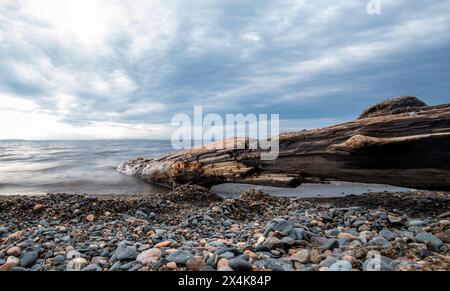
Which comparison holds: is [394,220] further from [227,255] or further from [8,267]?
[8,267]

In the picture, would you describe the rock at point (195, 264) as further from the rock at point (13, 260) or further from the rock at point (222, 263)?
the rock at point (13, 260)

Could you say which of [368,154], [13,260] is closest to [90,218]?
[13,260]

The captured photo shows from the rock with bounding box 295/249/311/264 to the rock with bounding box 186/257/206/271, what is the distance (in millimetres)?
978

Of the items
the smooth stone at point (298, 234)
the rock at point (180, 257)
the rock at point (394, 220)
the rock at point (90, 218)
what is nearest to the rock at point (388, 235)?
the rock at point (394, 220)

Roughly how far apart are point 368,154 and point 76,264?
5.88 m

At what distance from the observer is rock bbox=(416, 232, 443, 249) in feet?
9.09

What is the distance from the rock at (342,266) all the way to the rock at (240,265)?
2.47 ft

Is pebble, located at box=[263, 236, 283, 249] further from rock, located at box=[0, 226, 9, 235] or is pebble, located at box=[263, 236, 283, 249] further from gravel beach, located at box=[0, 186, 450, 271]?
rock, located at box=[0, 226, 9, 235]

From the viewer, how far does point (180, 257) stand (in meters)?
2.46

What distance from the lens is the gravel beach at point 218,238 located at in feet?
7.93

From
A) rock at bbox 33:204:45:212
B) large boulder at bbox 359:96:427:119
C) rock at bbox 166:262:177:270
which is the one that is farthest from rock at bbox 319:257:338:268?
rock at bbox 33:204:45:212

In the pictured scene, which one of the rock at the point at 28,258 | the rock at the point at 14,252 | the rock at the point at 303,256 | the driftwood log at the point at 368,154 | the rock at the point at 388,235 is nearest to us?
the rock at the point at 303,256

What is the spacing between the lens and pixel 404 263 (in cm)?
228
